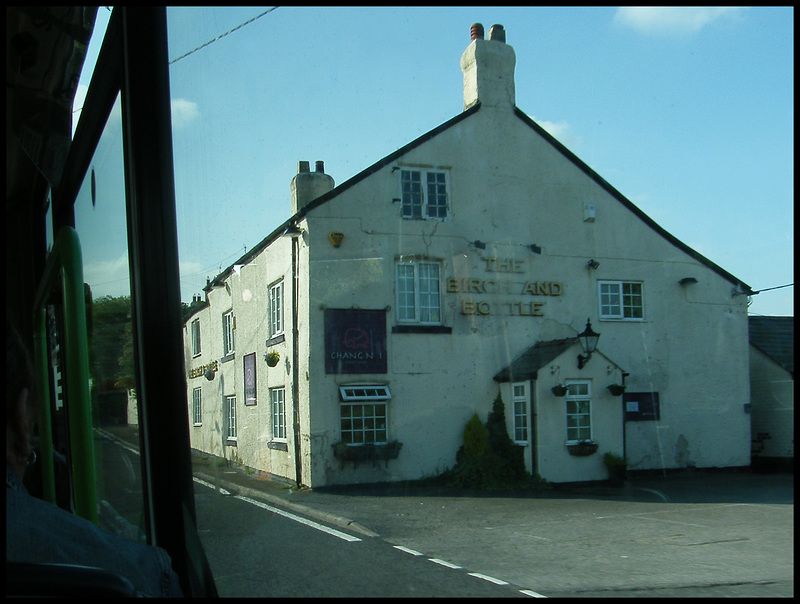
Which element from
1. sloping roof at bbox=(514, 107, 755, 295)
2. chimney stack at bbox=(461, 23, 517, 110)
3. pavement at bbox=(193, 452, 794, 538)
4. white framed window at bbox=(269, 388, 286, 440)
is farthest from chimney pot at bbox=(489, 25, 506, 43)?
white framed window at bbox=(269, 388, 286, 440)

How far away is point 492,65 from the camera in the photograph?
138cm

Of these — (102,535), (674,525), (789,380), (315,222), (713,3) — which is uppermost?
(713,3)

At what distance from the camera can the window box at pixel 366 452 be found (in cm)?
229

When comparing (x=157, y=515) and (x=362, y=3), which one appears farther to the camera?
(x=157, y=515)

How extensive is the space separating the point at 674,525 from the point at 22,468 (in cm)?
143

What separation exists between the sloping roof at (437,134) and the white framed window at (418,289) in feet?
0.98

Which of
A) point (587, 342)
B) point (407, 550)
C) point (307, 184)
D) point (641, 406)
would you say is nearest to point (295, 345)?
point (307, 184)

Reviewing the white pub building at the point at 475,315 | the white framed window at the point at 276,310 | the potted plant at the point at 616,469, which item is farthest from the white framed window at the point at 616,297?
the white framed window at the point at 276,310

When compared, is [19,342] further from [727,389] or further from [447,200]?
[727,389]

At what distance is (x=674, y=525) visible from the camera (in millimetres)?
1817

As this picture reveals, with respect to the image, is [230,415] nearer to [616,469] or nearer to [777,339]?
[616,469]

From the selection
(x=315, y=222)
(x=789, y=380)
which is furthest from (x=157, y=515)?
(x=789, y=380)

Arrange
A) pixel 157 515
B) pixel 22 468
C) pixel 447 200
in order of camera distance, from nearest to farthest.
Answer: pixel 22 468 → pixel 157 515 → pixel 447 200

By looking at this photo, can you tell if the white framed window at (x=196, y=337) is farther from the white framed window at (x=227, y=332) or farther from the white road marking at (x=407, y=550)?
the white road marking at (x=407, y=550)
